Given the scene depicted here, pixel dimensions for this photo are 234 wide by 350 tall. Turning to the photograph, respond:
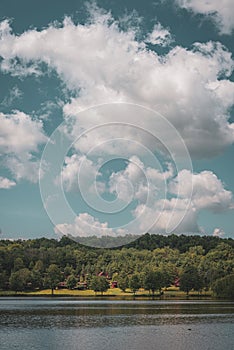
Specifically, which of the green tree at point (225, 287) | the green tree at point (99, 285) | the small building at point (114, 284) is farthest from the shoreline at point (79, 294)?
the green tree at point (225, 287)

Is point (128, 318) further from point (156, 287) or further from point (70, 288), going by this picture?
point (70, 288)

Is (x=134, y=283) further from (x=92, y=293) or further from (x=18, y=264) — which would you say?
(x=18, y=264)

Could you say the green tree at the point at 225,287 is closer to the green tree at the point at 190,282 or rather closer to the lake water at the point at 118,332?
the green tree at the point at 190,282

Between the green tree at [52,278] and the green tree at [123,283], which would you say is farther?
the green tree at [52,278]

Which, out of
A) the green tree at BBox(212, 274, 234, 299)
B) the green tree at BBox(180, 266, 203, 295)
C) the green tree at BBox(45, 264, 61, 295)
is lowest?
the green tree at BBox(212, 274, 234, 299)

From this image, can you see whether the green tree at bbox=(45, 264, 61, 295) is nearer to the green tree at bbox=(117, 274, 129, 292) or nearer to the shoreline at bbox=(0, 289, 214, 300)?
the shoreline at bbox=(0, 289, 214, 300)

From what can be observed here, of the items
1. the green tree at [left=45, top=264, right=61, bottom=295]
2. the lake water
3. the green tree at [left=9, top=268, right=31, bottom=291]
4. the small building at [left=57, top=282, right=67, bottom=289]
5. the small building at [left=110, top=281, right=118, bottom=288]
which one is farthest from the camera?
the small building at [left=110, top=281, right=118, bottom=288]

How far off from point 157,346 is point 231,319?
87.3 ft

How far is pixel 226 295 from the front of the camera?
129625 mm

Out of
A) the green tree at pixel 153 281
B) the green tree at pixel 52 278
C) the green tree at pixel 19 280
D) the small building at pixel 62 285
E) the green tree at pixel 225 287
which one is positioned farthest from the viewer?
the small building at pixel 62 285

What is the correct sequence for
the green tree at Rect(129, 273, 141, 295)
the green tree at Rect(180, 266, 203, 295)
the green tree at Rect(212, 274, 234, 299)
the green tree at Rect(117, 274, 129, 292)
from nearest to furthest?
the green tree at Rect(212, 274, 234, 299), the green tree at Rect(180, 266, 203, 295), the green tree at Rect(129, 273, 141, 295), the green tree at Rect(117, 274, 129, 292)

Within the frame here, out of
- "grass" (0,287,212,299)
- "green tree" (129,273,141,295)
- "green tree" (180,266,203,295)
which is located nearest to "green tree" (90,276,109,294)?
"grass" (0,287,212,299)

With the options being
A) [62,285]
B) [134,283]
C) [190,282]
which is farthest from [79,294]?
[190,282]

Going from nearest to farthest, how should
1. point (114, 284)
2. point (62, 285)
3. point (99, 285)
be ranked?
point (99, 285) < point (62, 285) < point (114, 284)
